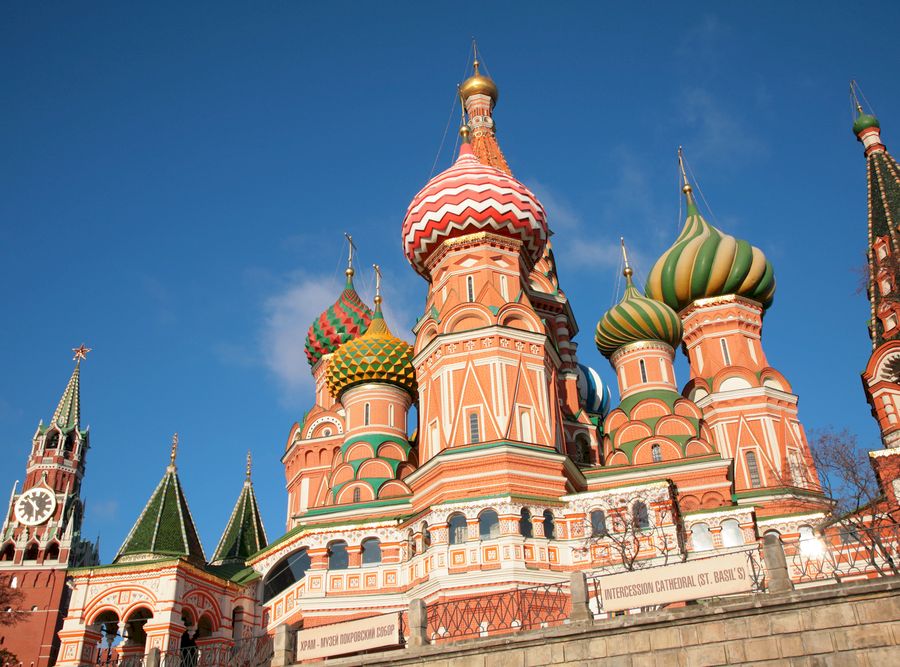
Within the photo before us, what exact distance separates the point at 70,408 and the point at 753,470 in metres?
26.2

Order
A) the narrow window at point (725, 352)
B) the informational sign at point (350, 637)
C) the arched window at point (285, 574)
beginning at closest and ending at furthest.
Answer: the informational sign at point (350, 637) < the arched window at point (285, 574) < the narrow window at point (725, 352)

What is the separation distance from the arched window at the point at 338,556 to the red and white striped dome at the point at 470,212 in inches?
357

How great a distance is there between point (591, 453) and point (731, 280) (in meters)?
7.56

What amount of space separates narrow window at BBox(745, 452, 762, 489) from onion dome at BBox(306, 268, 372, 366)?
1507cm

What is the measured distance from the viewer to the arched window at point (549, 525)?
2142cm

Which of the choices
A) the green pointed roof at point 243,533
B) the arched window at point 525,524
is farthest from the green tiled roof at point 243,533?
the arched window at point 525,524

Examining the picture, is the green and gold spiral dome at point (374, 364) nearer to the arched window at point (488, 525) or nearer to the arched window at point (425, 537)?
the arched window at point (425, 537)

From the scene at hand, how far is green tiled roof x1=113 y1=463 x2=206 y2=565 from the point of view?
24031 millimetres

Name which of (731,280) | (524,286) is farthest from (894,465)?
(524,286)

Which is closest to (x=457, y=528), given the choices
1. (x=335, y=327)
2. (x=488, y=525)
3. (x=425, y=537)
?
(x=488, y=525)

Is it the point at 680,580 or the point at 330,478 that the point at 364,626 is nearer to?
the point at 680,580

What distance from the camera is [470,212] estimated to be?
26.2 metres

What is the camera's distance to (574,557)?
21094 mm

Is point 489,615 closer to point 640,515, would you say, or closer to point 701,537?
point 640,515
